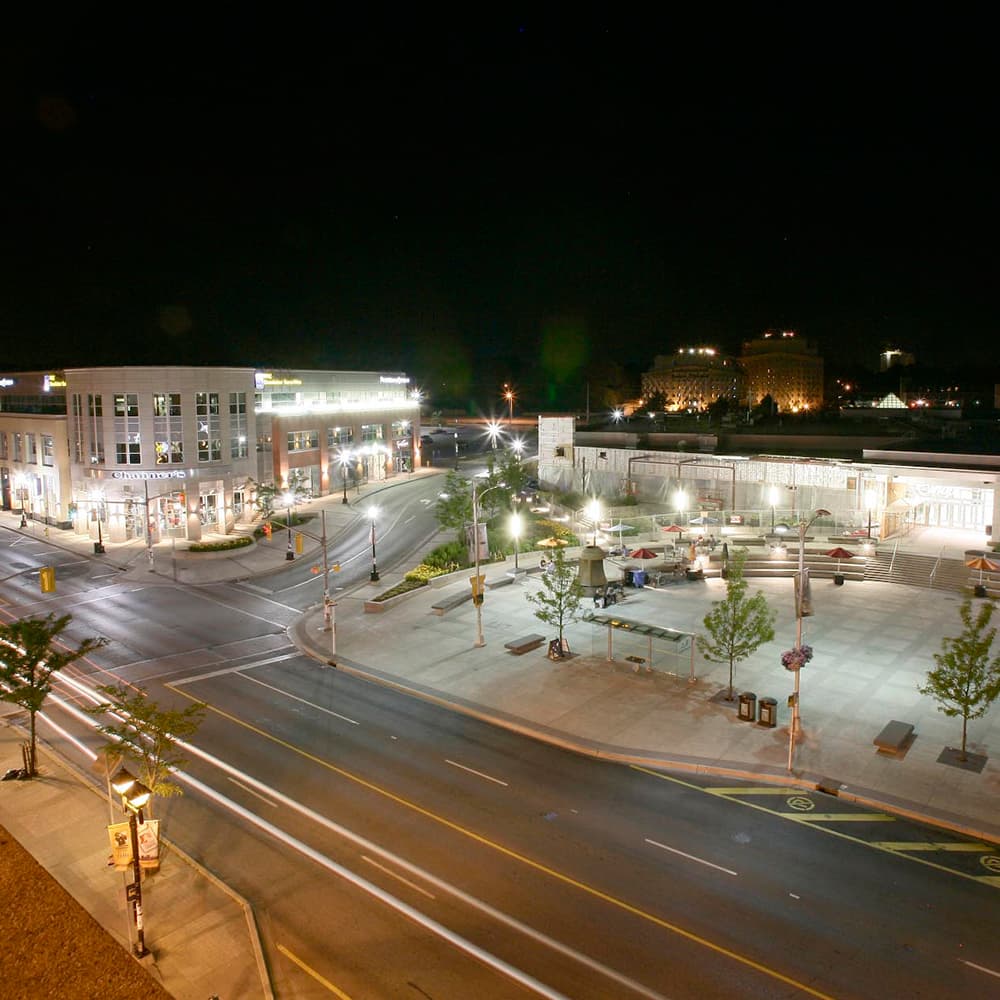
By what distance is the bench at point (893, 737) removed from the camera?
2181 centimetres

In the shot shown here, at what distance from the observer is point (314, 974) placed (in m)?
13.3

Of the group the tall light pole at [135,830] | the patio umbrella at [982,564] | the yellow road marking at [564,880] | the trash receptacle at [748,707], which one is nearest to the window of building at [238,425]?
the yellow road marking at [564,880]

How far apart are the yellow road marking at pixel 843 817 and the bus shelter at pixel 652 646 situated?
9.06 metres

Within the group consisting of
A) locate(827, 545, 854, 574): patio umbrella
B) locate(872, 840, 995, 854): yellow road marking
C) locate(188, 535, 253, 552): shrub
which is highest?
locate(827, 545, 854, 574): patio umbrella

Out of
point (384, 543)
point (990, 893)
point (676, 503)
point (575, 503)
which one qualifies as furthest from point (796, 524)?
point (990, 893)

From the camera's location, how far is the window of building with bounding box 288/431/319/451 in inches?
2938

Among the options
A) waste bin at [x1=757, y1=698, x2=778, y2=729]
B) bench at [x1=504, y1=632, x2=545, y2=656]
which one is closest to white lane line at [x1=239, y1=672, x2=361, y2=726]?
bench at [x1=504, y1=632, x2=545, y2=656]

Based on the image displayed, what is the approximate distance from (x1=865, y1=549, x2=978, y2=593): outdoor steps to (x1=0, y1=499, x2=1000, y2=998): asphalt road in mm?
24834

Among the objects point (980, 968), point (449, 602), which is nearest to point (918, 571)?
point (449, 602)

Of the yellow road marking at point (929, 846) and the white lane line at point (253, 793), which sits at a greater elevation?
the white lane line at point (253, 793)

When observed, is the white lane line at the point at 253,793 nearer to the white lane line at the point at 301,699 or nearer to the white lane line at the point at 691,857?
the white lane line at the point at 301,699

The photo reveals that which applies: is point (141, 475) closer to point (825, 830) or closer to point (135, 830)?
point (135, 830)

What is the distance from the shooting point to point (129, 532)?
191 ft

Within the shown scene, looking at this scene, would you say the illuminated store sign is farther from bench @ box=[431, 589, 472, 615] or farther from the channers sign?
bench @ box=[431, 589, 472, 615]
